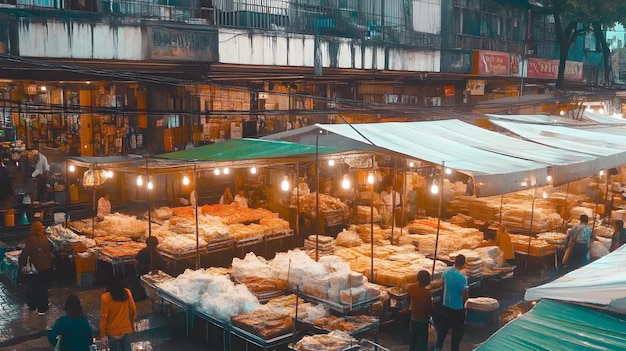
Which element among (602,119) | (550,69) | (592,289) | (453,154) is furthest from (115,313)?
(550,69)

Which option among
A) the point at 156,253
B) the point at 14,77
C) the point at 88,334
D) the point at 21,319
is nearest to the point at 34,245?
the point at 21,319

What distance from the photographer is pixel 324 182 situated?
19812 mm

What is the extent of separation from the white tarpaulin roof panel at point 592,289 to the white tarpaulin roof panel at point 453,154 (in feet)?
11.4

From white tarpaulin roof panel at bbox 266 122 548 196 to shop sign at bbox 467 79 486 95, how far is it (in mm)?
16602

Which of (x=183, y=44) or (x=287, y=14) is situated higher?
(x=287, y=14)

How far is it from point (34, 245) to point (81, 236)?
272 centimetres

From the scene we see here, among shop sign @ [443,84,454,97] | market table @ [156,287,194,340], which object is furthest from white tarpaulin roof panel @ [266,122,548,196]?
shop sign @ [443,84,454,97]

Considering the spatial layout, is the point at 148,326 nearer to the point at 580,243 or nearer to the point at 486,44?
the point at 580,243

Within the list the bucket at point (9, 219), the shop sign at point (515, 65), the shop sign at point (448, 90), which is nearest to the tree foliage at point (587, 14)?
the shop sign at point (515, 65)

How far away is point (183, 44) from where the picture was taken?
14.9 meters

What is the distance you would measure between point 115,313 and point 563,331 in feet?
19.5

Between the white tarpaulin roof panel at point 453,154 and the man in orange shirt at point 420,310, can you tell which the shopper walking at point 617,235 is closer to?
the white tarpaulin roof panel at point 453,154

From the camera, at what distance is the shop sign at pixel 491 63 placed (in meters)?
23.7

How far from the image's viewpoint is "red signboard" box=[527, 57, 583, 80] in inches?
1073
